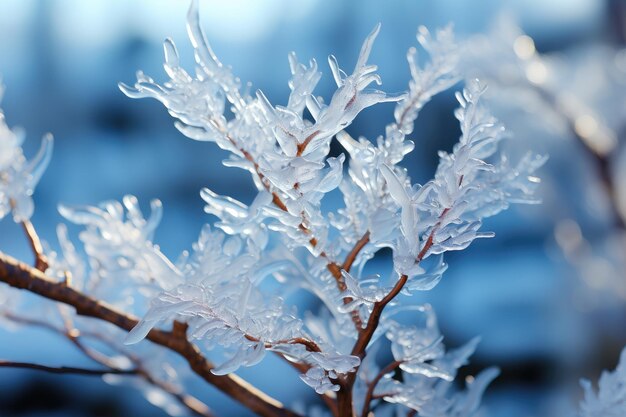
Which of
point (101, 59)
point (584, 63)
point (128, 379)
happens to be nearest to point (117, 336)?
point (128, 379)

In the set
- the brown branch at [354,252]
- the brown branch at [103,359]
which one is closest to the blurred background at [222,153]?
the brown branch at [103,359]

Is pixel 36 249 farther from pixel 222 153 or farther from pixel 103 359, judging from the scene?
pixel 222 153

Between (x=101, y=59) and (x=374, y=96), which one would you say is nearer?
(x=374, y=96)

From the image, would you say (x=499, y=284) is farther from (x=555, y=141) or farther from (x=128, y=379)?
(x=128, y=379)

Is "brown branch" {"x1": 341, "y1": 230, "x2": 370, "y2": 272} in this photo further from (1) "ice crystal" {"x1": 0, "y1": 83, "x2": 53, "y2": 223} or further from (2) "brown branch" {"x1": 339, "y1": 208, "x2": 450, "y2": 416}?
(1) "ice crystal" {"x1": 0, "y1": 83, "x2": 53, "y2": 223}

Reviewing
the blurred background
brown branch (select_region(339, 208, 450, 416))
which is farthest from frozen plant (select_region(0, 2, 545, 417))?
the blurred background

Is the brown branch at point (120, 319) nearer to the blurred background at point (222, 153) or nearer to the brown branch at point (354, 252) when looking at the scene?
the brown branch at point (354, 252)
